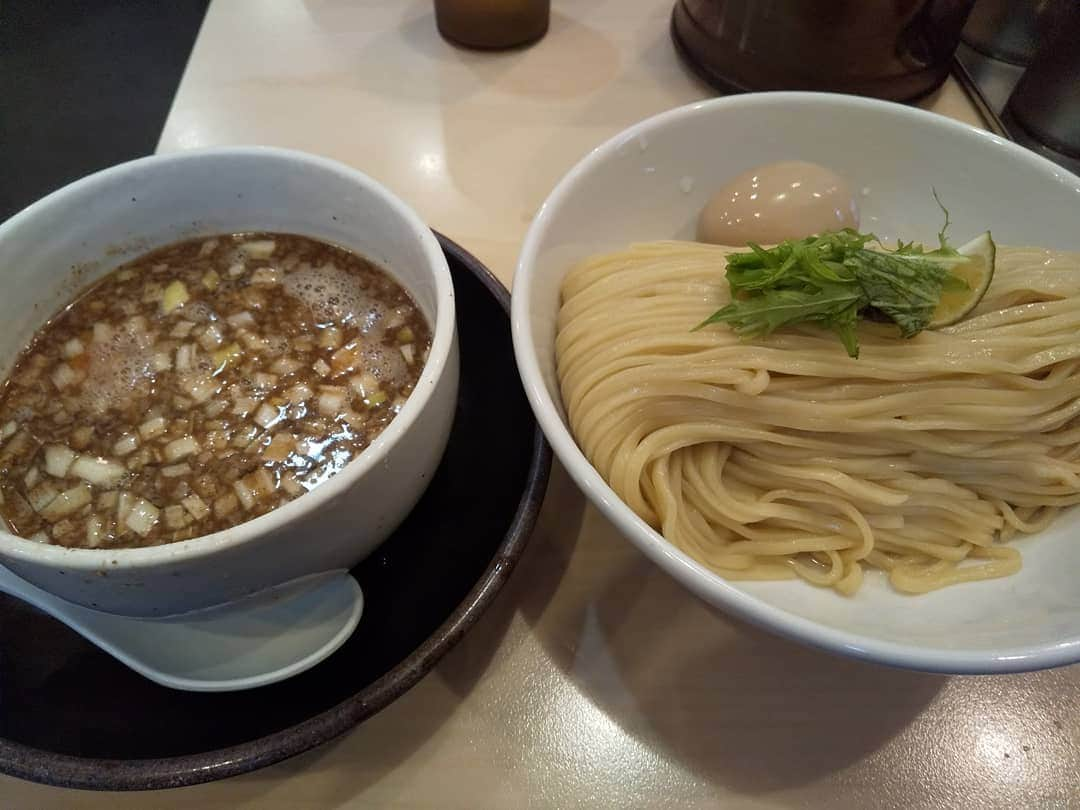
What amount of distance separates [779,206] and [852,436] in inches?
15.5

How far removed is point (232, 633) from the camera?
858 mm

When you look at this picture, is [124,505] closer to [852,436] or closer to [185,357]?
[185,357]

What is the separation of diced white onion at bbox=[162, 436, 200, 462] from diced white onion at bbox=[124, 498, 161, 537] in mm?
62

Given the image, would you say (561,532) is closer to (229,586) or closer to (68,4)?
(229,586)

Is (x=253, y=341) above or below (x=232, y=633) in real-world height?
above

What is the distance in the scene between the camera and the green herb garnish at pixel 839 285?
0.83 metres

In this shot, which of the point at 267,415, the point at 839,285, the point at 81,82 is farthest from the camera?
the point at 81,82

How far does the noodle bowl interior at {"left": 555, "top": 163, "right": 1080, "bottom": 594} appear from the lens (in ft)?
2.86

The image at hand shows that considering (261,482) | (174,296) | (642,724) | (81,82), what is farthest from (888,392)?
(81,82)

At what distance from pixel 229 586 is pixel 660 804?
544 mm

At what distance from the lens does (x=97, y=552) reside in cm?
69

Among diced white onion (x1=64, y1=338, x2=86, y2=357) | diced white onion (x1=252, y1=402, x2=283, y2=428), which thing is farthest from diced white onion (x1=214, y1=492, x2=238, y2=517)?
diced white onion (x1=64, y1=338, x2=86, y2=357)

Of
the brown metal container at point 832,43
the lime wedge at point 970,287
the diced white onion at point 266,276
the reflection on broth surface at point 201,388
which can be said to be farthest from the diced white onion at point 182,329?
the brown metal container at point 832,43

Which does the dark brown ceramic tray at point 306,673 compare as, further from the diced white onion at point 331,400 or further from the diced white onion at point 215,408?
the diced white onion at point 215,408
